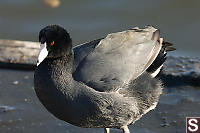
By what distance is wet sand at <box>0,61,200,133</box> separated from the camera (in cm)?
532

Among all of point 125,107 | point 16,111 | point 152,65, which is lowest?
point 16,111

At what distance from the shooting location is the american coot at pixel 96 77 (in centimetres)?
436

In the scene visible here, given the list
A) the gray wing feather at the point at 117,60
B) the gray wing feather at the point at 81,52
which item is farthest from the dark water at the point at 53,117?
the gray wing feather at the point at 81,52

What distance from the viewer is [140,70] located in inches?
186

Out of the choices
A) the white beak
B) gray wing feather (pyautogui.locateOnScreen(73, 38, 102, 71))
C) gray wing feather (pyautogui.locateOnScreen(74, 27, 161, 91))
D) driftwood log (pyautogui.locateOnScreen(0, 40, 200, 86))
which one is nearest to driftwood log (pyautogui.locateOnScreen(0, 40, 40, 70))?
driftwood log (pyautogui.locateOnScreen(0, 40, 200, 86))

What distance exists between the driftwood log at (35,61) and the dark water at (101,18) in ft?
3.06

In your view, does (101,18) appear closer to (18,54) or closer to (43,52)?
(18,54)

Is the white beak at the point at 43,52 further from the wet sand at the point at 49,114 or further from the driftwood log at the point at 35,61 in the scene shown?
the driftwood log at the point at 35,61

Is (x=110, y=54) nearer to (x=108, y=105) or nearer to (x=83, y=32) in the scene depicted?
(x=108, y=105)

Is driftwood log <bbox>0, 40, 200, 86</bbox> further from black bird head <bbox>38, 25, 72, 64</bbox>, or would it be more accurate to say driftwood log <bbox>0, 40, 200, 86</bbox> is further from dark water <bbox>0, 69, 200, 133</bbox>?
black bird head <bbox>38, 25, 72, 64</bbox>

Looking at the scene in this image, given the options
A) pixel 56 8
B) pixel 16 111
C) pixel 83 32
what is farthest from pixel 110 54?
pixel 56 8

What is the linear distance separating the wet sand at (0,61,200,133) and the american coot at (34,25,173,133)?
0.56m

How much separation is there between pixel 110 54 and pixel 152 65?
23.5 inches

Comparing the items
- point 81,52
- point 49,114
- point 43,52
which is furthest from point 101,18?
point 43,52
